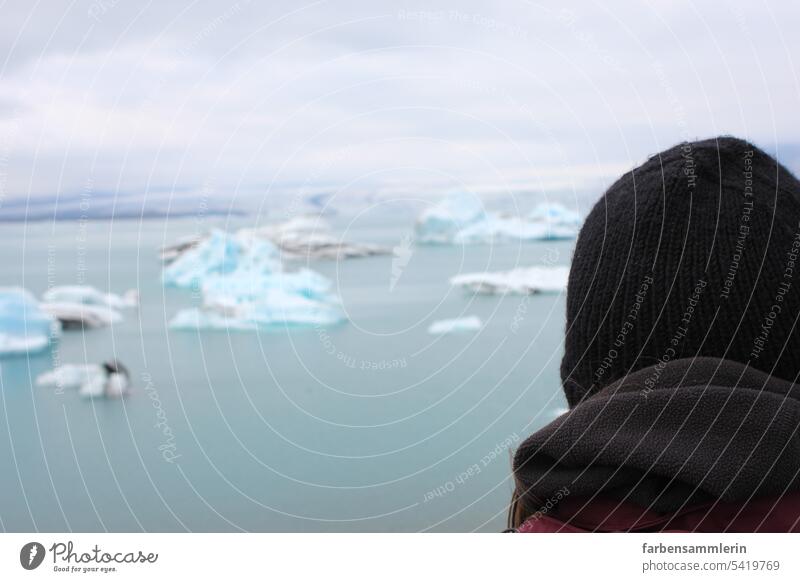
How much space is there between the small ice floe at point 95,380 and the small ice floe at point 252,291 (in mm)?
140

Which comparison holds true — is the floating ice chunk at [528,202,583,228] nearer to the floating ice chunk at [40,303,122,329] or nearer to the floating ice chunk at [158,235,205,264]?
the floating ice chunk at [158,235,205,264]

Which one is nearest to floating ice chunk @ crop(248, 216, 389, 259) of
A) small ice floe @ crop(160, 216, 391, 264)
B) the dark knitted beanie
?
small ice floe @ crop(160, 216, 391, 264)

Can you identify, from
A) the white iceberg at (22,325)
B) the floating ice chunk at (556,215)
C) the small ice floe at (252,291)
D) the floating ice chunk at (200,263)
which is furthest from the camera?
the small ice floe at (252,291)

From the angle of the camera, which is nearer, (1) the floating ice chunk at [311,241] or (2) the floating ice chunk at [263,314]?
(1) the floating ice chunk at [311,241]

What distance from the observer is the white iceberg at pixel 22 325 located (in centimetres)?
117

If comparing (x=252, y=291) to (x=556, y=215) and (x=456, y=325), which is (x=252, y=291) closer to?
(x=456, y=325)

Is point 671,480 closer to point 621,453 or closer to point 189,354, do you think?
point 621,453

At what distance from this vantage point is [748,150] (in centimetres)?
66

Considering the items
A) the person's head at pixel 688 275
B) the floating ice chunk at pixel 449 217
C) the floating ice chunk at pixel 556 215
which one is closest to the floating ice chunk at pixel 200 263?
the floating ice chunk at pixel 449 217

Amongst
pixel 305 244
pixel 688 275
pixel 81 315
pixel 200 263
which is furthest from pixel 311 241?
pixel 688 275

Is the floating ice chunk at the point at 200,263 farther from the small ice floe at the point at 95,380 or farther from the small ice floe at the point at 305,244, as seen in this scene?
the small ice floe at the point at 95,380

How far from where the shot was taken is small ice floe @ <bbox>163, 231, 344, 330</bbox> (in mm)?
1516
